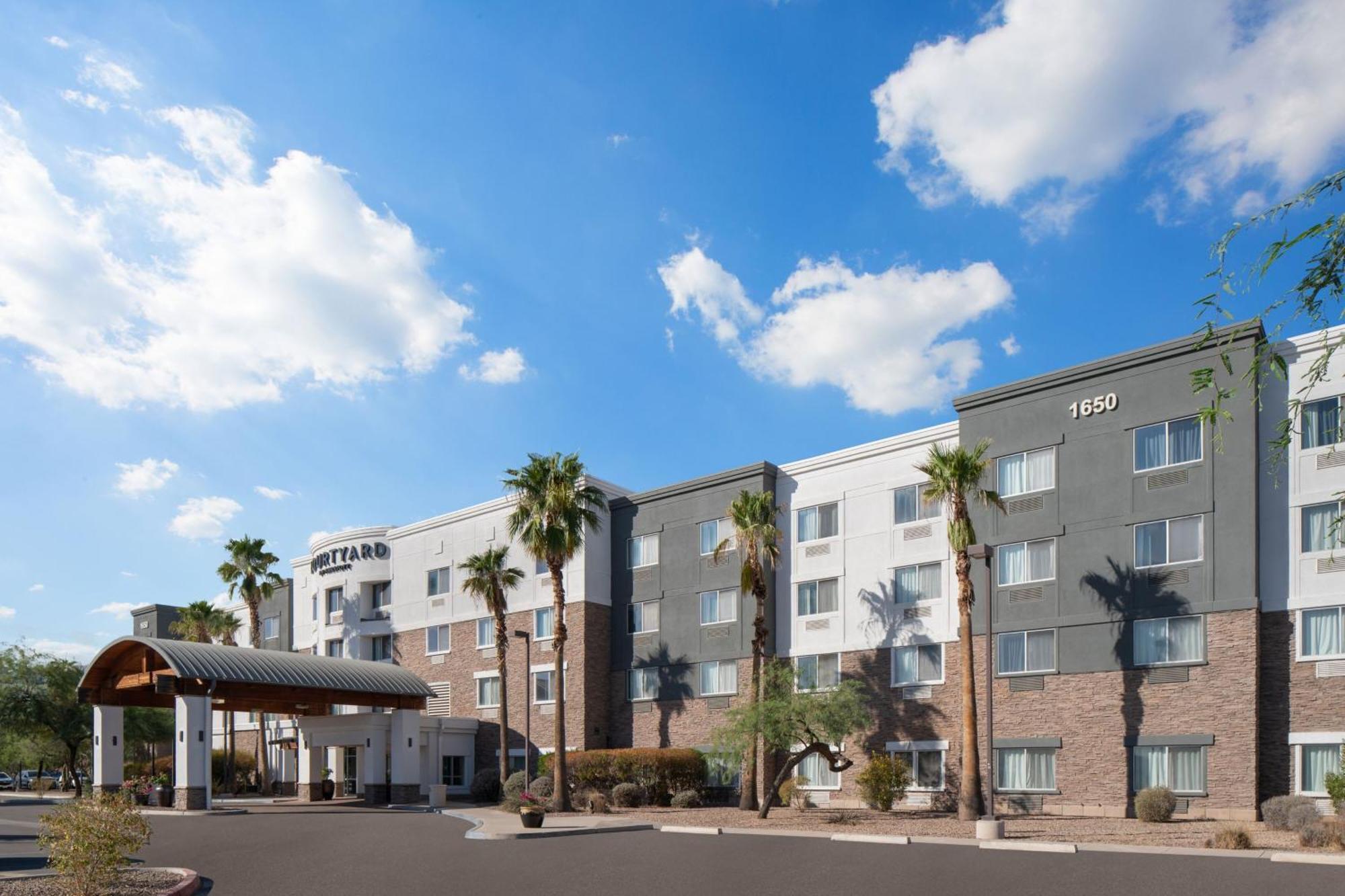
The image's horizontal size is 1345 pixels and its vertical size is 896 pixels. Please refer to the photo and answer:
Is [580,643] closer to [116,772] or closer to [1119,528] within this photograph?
[116,772]

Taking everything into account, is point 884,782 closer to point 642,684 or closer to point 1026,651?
point 1026,651

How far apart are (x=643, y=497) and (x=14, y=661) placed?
114 feet

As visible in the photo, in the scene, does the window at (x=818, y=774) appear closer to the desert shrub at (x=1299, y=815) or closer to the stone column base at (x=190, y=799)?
the desert shrub at (x=1299, y=815)

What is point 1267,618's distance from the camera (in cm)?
3025

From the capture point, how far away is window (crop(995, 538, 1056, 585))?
34.5 meters

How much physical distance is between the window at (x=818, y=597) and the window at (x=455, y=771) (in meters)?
18.6

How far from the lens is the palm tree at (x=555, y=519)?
3878 centimetres

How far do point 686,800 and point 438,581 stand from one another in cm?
1984

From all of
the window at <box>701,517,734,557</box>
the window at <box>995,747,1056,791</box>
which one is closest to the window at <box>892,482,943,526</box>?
the window at <box>701,517,734,557</box>

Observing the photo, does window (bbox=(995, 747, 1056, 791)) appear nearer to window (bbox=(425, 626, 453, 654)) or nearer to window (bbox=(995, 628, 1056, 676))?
window (bbox=(995, 628, 1056, 676))

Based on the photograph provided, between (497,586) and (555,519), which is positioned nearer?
(555,519)

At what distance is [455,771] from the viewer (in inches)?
1959

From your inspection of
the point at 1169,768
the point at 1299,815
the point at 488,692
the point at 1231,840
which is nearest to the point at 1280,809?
the point at 1299,815

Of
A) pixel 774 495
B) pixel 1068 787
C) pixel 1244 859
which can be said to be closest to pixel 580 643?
pixel 774 495
